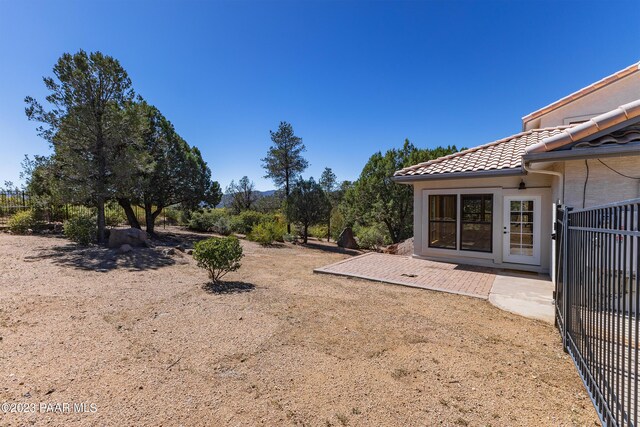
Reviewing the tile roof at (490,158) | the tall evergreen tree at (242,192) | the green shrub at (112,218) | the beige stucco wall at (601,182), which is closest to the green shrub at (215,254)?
the tile roof at (490,158)

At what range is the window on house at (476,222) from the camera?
861 centimetres

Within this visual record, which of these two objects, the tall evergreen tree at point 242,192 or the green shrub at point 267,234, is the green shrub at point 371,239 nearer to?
the green shrub at point 267,234

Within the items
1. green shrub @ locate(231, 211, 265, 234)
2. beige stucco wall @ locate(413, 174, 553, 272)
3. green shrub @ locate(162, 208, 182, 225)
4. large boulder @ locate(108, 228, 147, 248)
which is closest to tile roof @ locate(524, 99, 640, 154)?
beige stucco wall @ locate(413, 174, 553, 272)

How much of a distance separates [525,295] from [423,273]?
93.1 inches

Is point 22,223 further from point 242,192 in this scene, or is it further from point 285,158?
point 242,192

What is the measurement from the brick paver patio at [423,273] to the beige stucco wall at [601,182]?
8.46 feet

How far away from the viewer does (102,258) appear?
8859mm

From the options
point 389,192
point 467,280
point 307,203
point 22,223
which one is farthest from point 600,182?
point 22,223

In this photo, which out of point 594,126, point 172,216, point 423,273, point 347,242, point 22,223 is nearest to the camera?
point 594,126

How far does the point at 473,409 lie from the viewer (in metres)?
2.51

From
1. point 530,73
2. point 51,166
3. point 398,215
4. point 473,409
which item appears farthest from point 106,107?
point 530,73

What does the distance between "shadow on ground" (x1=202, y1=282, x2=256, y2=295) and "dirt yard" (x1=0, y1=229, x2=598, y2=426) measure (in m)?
0.08

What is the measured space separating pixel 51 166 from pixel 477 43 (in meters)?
18.1

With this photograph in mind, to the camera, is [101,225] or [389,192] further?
[389,192]
